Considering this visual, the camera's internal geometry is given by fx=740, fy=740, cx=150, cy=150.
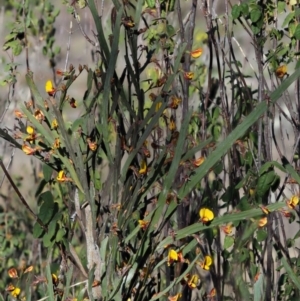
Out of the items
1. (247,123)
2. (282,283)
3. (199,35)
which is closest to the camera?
(247,123)

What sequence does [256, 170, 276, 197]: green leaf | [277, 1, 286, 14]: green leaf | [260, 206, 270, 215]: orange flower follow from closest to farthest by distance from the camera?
1. [260, 206, 270, 215]: orange flower
2. [256, 170, 276, 197]: green leaf
3. [277, 1, 286, 14]: green leaf

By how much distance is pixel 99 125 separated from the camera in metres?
1.96

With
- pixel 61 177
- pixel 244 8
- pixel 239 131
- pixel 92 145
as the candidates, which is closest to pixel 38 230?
pixel 61 177

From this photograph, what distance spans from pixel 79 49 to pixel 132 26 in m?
5.20

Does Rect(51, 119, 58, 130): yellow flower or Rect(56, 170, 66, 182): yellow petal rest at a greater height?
Rect(51, 119, 58, 130): yellow flower

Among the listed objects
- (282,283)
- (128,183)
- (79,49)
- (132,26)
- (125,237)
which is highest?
→ (79,49)

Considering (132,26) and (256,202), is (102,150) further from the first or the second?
(256,202)

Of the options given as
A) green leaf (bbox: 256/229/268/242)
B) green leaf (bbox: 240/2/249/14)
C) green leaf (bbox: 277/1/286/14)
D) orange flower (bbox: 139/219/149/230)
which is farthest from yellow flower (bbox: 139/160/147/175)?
green leaf (bbox: 277/1/286/14)

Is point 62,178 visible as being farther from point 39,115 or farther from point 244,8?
point 244,8

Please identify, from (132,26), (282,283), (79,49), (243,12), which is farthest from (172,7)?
(79,49)

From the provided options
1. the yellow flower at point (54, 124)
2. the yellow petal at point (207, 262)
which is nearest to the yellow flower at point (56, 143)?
the yellow flower at point (54, 124)

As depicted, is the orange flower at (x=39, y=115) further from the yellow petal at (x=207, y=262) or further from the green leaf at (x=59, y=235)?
the yellow petal at (x=207, y=262)

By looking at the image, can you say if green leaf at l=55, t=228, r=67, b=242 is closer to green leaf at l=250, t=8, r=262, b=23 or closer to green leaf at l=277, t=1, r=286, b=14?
green leaf at l=250, t=8, r=262, b=23

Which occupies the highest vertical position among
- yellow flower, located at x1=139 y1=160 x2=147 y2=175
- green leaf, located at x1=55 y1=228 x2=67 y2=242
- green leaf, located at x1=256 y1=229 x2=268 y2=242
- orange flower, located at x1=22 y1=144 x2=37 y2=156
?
orange flower, located at x1=22 y1=144 x2=37 y2=156
